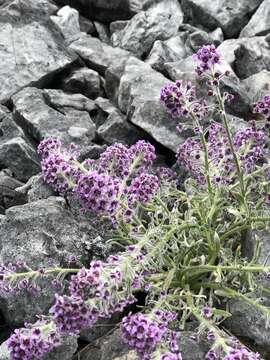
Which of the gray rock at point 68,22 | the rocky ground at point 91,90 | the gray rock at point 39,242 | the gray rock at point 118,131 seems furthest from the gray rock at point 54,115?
the gray rock at point 39,242

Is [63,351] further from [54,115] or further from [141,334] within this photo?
[54,115]

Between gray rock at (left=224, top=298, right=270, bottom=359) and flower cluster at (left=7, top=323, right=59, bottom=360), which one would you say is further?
gray rock at (left=224, top=298, right=270, bottom=359)

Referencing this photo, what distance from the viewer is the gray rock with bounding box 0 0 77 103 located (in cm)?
922

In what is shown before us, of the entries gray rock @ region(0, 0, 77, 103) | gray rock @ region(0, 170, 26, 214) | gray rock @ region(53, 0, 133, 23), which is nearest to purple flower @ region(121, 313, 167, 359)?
gray rock @ region(0, 170, 26, 214)

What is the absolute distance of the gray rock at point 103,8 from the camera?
442 inches

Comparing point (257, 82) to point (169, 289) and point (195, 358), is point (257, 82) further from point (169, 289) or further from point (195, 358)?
point (195, 358)

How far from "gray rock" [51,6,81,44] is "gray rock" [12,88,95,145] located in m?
1.78

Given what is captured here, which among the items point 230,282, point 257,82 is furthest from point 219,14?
point 230,282

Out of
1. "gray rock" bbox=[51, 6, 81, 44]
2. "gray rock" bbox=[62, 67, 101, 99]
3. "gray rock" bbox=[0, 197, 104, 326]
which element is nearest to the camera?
"gray rock" bbox=[0, 197, 104, 326]

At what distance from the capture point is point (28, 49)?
376 inches

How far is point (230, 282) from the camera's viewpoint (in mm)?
5840

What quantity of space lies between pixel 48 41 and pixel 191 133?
294 cm

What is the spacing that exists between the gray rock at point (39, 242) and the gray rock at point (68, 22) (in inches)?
193

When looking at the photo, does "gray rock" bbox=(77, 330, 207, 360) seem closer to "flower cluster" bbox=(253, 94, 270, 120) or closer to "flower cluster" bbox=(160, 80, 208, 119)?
"flower cluster" bbox=(160, 80, 208, 119)
